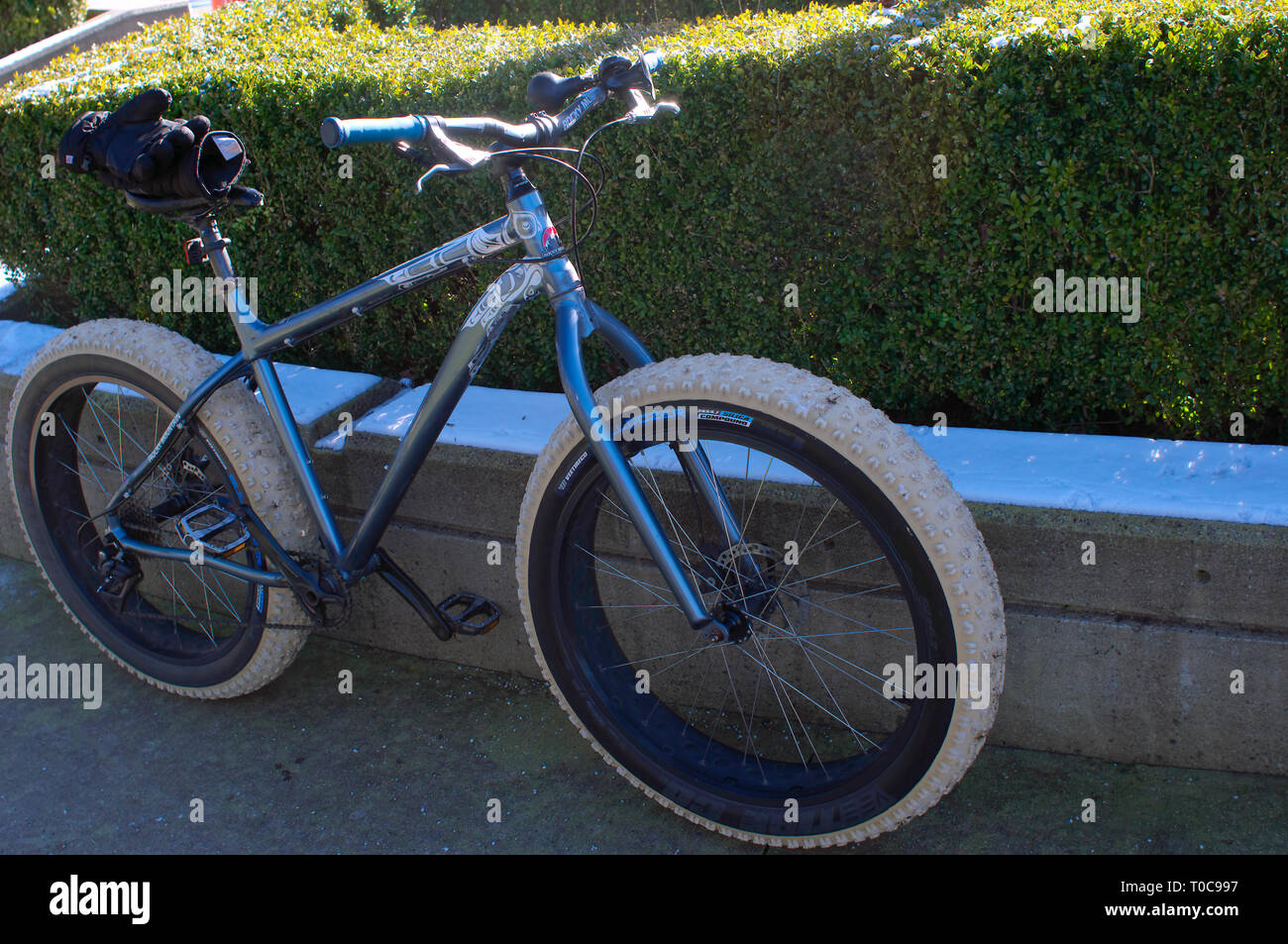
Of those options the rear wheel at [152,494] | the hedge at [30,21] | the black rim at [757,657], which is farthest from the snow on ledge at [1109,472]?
the hedge at [30,21]

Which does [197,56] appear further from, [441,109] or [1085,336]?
Answer: [1085,336]

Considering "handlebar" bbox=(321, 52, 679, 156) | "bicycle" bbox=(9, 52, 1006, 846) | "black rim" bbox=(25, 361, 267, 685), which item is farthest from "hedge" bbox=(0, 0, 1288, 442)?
"black rim" bbox=(25, 361, 267, 685)

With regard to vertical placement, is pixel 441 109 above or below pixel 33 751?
above

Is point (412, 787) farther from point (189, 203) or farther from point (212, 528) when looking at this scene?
point (189, 203)

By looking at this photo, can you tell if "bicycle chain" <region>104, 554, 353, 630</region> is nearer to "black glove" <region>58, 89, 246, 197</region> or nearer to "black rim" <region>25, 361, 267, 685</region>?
"black rim" <region>25, 361, 267, 685</region>

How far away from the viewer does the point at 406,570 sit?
3.56 meters

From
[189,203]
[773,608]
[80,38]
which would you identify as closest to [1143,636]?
[773,608]

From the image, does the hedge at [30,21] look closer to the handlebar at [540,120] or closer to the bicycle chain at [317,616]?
the bicycle chain at [317,616]

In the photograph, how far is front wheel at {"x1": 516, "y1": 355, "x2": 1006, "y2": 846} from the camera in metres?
2.37

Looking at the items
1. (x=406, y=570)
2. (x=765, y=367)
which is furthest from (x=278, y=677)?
(x=765, y=367)

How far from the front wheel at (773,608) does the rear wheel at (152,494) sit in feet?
3.10

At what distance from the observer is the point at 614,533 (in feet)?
10.4

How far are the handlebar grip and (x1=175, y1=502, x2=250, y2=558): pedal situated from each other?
52.4 inches
